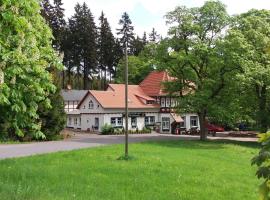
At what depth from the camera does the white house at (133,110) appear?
58.9 meters

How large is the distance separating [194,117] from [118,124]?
1249cm

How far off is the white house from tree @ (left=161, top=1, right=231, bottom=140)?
14535mm

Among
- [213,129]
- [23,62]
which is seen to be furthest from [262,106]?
[23,62]

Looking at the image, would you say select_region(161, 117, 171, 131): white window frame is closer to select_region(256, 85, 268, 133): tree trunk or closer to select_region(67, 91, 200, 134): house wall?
select_region(67, 91, 200, 134): house wall

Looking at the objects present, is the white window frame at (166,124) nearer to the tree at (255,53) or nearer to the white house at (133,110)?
the white house at (133,110)

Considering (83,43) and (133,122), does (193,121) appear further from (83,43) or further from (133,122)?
(83,43)

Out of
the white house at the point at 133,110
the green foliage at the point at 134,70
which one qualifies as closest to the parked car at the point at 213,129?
the white house at the point at 133,110

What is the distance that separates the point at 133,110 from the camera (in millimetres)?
60750

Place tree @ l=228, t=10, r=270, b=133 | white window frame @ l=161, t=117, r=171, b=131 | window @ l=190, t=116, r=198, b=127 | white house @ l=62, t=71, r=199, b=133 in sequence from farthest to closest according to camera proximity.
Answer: window @ l=190, t=116, r=198, b=127 < white window frame @ l=161, t=117, r=171, b=131 < white house @ l=62, t=71, r=199, b=133 < tree @ l=228, t=10, r=270, b=133

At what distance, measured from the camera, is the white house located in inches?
2320

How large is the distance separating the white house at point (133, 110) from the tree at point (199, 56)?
14535 millimetres

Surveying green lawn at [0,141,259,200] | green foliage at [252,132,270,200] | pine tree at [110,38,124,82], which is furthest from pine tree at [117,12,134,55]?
green foliage at [252,132,270,200]

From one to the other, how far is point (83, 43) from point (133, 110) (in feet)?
89.7

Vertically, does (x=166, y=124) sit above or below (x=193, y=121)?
below
